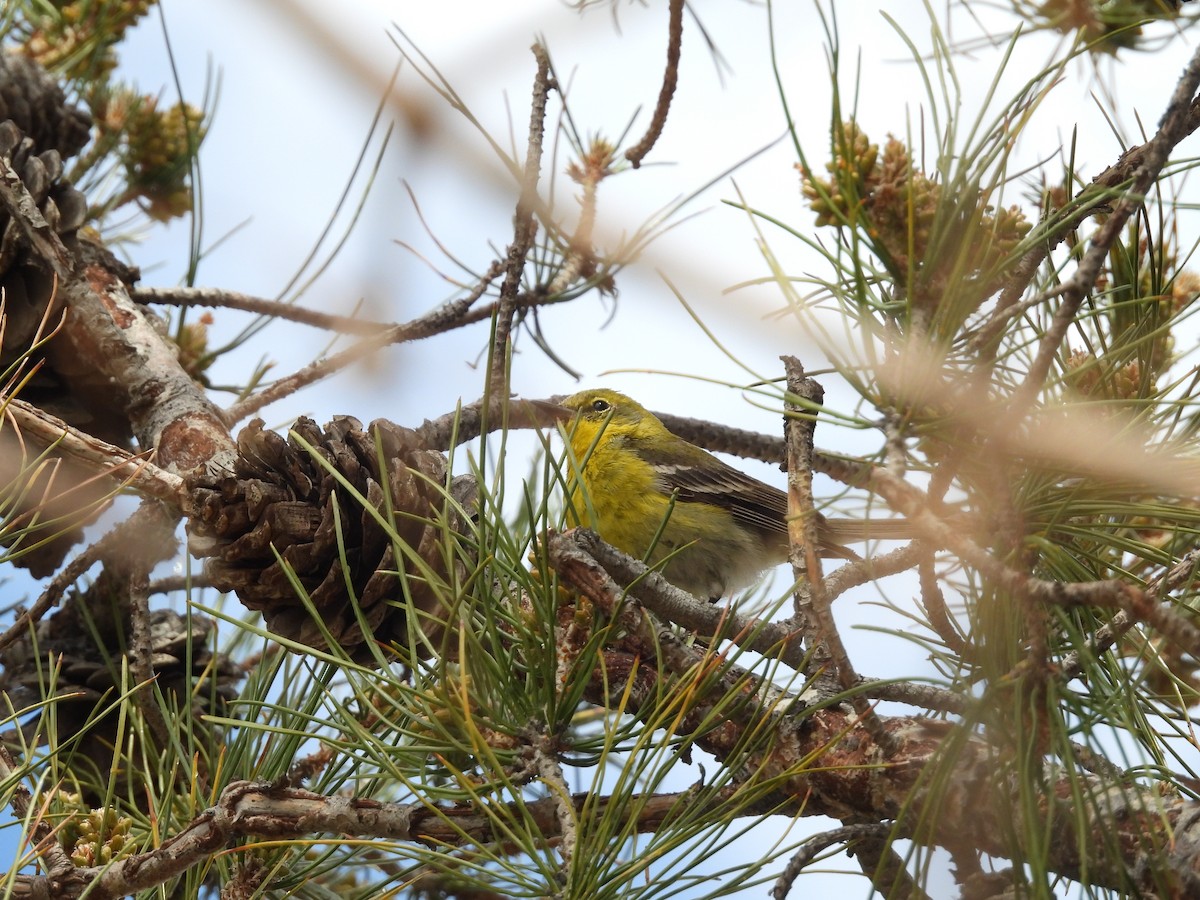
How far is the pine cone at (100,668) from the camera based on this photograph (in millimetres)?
2807

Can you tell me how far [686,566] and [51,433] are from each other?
268 centimetres

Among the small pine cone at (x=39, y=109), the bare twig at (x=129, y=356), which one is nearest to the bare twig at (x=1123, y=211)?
the bare twig at (x=129, y=356)

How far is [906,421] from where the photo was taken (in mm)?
1544

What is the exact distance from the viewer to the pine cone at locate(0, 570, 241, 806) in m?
2.81

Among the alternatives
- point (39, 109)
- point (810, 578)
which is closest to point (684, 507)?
point (39, 109)

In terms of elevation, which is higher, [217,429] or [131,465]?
[217,429]

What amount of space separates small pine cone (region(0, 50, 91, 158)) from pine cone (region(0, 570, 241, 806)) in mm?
1444

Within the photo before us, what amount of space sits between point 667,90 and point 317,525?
148 centimetres

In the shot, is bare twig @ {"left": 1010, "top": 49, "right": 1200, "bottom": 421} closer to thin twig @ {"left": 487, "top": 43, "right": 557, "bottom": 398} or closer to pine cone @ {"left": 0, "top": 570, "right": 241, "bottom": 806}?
thin twig @ {"left": 487, "top": 43, "right": 557, "bottom": 398}

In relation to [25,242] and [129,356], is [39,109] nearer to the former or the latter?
[25,242]

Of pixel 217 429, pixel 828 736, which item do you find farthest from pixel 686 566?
pixel 828 736

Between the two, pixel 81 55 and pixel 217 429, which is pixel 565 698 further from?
pixel 81 55

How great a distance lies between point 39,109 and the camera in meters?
3.49

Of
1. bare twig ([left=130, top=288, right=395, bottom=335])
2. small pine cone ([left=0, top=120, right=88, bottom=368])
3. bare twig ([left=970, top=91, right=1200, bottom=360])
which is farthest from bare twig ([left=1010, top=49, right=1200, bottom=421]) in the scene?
small pine cone ([left=0, top=120, right=88, bottom=368])
